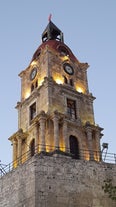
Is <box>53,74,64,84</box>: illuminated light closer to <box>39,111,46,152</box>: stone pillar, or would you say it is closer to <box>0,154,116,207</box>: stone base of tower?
<box>39,111,46,152</box>: stone pillar

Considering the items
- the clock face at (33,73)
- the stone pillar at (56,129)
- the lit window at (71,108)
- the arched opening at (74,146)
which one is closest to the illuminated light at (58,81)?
the lit window at (71,108)

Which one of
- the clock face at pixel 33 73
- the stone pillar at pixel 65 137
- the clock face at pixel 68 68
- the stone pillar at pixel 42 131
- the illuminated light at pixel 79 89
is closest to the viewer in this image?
the stone pillar at pixel 42 131

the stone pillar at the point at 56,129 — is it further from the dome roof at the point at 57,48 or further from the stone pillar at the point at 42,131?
Answer: the dome roof at the point at 57,48

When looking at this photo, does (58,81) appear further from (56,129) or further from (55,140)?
(55,140)

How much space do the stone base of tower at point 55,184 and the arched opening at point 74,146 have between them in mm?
9943

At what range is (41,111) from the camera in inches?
1626

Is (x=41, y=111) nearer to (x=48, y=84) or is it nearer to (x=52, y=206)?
(x=48, y=84)

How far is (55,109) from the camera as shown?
42.6 metres

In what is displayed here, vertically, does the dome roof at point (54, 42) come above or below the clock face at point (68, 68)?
above

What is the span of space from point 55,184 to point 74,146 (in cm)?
1397

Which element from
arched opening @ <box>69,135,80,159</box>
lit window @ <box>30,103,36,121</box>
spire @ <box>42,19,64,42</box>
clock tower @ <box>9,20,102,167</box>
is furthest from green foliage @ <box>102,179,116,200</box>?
spire @ <box>42,19,64,42</box>

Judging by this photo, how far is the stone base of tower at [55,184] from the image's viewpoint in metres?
28.0

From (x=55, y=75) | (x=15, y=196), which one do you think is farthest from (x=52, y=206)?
(x=55, y=75)

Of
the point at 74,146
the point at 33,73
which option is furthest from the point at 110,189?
the point at 33,73
